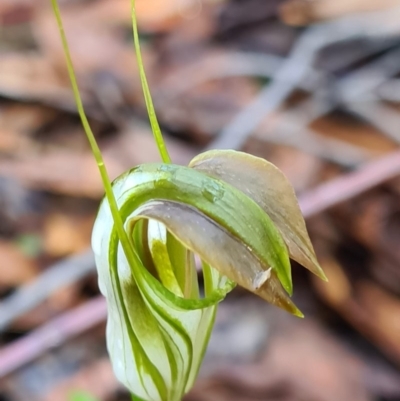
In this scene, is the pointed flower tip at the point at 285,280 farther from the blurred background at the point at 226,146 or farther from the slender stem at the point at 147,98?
the blurred background at the point at 226,146

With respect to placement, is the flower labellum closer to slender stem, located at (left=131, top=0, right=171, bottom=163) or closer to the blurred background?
slender stem, located at (left=131, top=0, right=171, bottom=163)

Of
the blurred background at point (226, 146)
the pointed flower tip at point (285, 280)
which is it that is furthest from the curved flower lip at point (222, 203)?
the blurred background at point (226, 146)

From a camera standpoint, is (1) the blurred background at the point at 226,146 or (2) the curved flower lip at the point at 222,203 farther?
(1) the blurred background at the point at 226,146

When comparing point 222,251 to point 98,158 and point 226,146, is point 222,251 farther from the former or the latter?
point 226,146

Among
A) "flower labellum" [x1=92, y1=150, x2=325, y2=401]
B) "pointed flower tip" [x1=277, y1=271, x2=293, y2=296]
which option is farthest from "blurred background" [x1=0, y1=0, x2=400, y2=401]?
"pointed flower tip" [x1=277, y1=271, x2=293, y2=296]

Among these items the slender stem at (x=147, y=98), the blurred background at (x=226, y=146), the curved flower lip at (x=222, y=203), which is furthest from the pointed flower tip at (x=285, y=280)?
the blurred background at (x=226, y=146)

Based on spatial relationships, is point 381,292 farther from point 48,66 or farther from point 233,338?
point 48,66

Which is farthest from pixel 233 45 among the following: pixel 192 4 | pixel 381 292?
pixel 381 292

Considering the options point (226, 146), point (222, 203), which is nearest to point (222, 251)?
point (222, 203)

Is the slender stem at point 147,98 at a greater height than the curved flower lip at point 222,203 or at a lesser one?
greater

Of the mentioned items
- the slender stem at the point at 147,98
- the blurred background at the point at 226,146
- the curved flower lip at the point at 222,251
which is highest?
the slender stem at the point at 147,98
